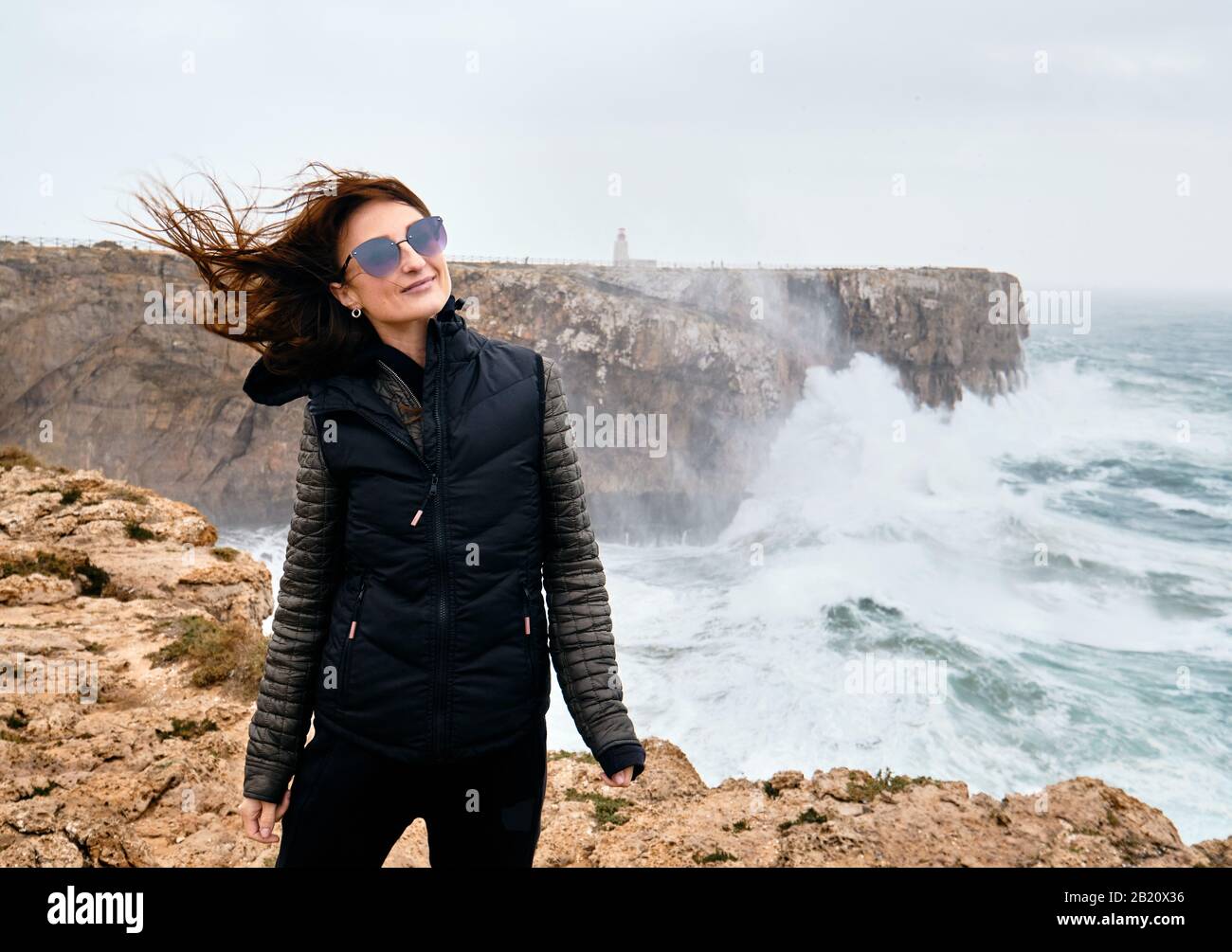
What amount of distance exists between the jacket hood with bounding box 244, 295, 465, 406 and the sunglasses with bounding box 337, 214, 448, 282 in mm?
154

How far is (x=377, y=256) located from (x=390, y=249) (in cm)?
3

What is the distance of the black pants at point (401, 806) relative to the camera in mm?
2145

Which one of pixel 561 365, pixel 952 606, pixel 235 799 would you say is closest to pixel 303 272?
pixel 235 799

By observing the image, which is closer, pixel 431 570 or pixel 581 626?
pixel 431 570

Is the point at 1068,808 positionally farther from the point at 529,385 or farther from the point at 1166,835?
the point at 529,385

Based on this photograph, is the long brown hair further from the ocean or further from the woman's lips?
the ocean

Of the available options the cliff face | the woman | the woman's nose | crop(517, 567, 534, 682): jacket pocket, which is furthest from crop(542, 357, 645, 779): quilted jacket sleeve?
the cliff face

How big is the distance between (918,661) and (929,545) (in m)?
12.4

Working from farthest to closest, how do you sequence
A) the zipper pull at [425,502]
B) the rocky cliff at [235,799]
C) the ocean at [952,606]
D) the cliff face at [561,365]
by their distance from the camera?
the cliff face at [561,365]
the ocean at [952,606]
the rocky cliff at [235,799]
the zipper pull at [425,502]

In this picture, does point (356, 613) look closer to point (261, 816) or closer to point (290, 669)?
point (290, 669)

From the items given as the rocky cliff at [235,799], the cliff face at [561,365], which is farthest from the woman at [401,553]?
the cliff face at [561,365]

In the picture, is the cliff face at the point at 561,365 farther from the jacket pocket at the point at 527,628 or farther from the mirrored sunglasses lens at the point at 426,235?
the jacket pocket at the point at 527,628

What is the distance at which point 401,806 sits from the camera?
2.21 meters

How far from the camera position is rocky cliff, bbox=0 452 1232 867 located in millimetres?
4402
